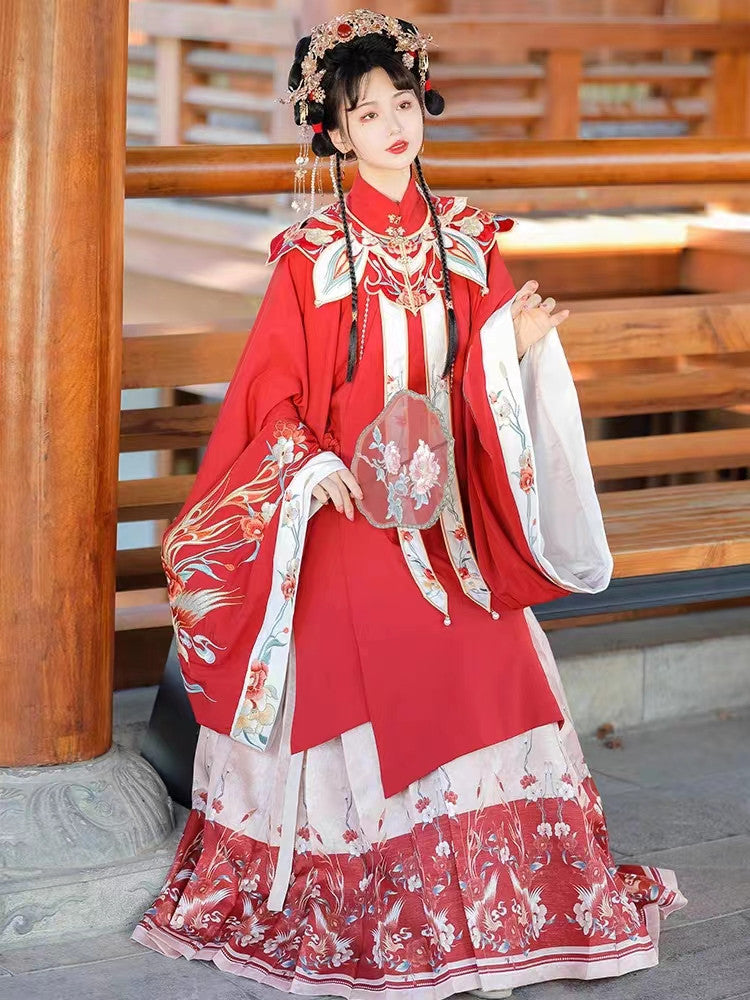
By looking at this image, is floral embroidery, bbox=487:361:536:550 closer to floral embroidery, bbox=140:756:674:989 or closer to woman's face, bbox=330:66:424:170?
woman's face, bbox=330:66:424:170

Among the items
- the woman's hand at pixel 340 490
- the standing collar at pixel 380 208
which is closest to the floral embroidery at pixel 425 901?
the woman's hand at pixel 340 490

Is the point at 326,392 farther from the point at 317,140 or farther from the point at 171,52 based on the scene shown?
the point at 171,52

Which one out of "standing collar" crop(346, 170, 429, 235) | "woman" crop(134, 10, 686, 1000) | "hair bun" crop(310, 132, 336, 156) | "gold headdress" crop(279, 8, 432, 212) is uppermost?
"gold headdress" crop(279, 8, 432, 212)

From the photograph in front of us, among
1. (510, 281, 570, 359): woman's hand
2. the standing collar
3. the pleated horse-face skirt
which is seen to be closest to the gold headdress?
the standing collar

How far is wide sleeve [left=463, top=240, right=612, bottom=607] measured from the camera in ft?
9.68

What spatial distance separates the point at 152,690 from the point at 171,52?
5.79 meters

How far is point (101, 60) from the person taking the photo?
2.99 meters

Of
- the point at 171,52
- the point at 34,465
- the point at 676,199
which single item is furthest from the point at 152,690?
the point at 171,52

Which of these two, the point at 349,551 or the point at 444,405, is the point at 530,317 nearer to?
the point at 444,405

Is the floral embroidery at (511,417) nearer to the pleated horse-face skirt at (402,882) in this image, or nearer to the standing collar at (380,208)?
the standing collar at (380,208)

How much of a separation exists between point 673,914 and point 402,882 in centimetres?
67

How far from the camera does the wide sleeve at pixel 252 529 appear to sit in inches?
117

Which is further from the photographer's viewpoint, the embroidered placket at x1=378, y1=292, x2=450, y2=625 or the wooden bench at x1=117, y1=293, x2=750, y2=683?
Answer: the wooden bench at x1=117, y1=293, x2=750, y2=683

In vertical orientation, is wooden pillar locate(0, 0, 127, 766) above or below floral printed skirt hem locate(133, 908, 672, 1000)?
above
